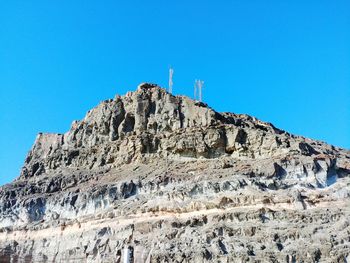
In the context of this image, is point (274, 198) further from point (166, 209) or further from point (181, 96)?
point (181, 96)

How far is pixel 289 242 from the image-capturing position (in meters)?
39.3

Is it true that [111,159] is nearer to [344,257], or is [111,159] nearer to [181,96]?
[181,96]

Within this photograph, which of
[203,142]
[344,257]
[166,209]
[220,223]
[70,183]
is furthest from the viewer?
[70,183]

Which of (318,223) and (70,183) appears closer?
(318,223)

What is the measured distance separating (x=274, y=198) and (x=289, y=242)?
490cm

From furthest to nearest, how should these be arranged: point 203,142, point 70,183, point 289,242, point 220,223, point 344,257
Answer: point 70,183 < point 203,142 < point 220,223 < point 289,242 < point 344,257

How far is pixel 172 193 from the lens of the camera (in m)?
47.7

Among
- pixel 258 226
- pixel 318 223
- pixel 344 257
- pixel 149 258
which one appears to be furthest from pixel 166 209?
pixel 344 257

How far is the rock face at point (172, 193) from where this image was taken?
40469 mm

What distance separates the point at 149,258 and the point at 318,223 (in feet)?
44.0

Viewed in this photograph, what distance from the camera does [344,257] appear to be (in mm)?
36375

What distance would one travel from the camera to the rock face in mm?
40469

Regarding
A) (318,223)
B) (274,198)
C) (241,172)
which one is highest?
(241,172)

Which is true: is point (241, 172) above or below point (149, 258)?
above
